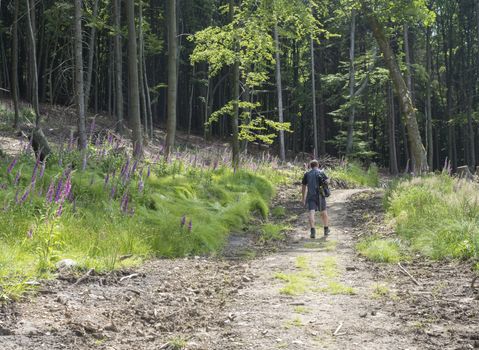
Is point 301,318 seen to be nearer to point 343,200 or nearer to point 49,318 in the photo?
point 49,318

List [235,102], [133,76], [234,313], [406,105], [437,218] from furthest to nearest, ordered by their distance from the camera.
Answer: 1. [406,105]
2. [235,102]
3. [133,76]
4. [437,218]
5. [234,313]

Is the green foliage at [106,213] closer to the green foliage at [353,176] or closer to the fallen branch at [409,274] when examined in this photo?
the fallen branch at [409,274]

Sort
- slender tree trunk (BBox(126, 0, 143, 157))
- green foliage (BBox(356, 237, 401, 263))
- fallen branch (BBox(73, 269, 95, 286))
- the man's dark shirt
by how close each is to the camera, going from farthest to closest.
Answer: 1. slender tree trunk (BBox(126, 0, 143, 157))
2. the man's dark shirt
3. green foliage (BBox(356, 237, 401, 263))
4. fallen branch (BBox(73, 269, 95, 286))

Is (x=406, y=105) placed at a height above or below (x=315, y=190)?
above

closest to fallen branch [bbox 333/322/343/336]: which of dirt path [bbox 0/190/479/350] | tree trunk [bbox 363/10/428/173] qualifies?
dirt path [bbox 0/190/479/350]

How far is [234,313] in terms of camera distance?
4.48m

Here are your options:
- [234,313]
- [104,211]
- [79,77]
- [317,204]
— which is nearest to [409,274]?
[234,313]

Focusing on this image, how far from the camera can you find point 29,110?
74.0ft

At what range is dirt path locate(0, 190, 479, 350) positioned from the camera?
141 inches

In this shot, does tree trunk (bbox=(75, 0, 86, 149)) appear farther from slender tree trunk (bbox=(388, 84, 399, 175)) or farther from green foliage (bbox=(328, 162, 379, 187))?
slender tree trunk (bbox=(388, 84, 399, 175))

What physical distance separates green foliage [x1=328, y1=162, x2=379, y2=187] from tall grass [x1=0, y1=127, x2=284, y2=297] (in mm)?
9809

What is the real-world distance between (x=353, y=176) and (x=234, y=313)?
19.4m

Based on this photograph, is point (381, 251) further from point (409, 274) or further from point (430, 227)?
point (430, 227)

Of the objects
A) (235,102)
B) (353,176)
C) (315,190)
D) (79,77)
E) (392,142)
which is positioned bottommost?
(353,176)
